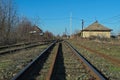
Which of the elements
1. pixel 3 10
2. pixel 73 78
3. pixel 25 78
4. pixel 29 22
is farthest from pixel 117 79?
pixel 29 22

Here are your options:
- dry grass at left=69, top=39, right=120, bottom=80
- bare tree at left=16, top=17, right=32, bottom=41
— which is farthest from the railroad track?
bare tree at left=16, top=17, right=32, bottom=41

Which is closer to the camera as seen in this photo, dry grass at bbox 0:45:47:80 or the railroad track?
the railroad track

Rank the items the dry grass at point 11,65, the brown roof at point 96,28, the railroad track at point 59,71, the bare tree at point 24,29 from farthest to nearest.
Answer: the brown roof at point 96,28 < the bare tree at point 24,29 < the dry grass at point 11,65 < the railroad track at point 59,71

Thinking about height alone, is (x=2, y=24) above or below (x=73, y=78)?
above

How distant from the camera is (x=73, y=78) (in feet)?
29.7

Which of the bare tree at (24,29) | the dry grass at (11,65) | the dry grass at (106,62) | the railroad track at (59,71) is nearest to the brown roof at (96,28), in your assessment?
the bare tree at (24,29)

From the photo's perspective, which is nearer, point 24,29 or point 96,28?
point 24,29

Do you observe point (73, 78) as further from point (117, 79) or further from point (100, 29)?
point (100, 29)

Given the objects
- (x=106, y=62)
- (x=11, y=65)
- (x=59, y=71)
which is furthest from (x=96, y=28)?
(x=59, y=71)

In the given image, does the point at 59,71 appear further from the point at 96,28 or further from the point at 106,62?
the point at 96,28

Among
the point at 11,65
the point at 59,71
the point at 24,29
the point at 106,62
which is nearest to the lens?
the point at 59,71

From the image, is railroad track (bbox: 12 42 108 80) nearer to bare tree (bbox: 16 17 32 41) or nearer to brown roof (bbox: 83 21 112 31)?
bare tree (bbox: 16 17 32 41)

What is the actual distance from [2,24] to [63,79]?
4292 centimetres

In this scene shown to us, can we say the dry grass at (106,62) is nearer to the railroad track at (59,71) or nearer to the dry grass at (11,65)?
the railroad track at (59,71)
